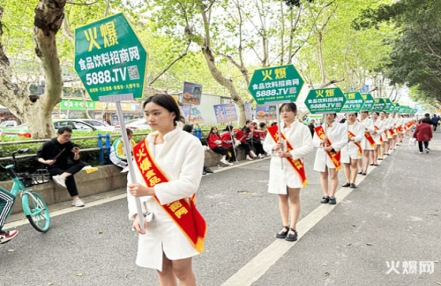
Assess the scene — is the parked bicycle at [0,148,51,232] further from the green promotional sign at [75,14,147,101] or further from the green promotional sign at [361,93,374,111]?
the green promotional sign at [361,93,374,111]

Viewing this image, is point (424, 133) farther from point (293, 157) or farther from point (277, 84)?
point (293, 157)

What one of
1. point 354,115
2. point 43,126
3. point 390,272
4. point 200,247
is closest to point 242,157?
point 354,115

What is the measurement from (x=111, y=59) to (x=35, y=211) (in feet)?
9.87

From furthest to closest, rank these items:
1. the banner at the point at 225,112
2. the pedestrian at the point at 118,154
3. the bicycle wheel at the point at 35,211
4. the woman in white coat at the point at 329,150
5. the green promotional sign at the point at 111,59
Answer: the banner at the point at 225,112
the pedestrian at the point at 118,154
the woman in white coat at the point at 329,150
the bicycle wheel at the point at 35,211
the green promotional sign at the point at 111,59

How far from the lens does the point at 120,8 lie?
11195mm

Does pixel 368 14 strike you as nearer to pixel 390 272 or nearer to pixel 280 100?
pixel 280 100

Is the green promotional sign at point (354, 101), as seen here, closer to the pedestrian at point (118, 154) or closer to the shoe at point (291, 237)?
the shoe at point (291, 237)

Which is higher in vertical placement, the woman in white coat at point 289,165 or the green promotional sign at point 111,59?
the green promotional sign at point 111,59

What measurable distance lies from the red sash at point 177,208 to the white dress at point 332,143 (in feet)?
12.4

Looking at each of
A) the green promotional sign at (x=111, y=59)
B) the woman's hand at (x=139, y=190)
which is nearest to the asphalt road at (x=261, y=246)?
the woman's hand at (x=139, y=190)

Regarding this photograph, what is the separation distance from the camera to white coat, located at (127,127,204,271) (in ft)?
6.02

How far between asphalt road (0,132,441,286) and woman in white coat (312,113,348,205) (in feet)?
1.14

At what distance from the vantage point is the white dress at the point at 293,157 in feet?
12.3

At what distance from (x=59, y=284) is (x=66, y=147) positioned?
305 centimetres
